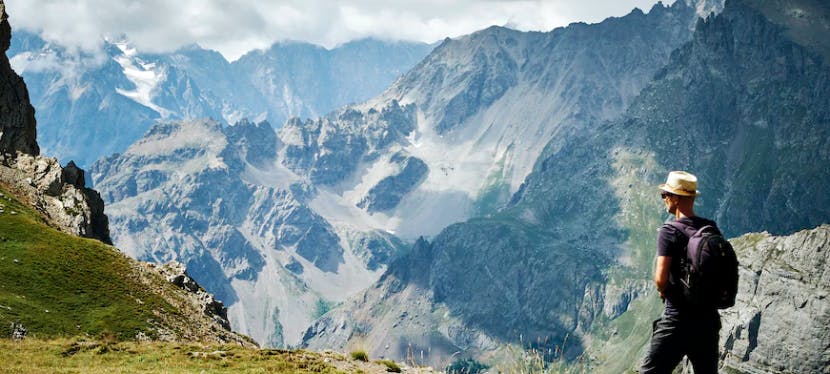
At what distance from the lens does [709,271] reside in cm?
1176

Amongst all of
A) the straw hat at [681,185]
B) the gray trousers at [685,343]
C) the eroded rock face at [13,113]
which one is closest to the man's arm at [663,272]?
the gray trousers at [685,343]

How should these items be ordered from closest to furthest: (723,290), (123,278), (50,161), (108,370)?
(723,290) < (108,370) < (123,278) < (50,161)

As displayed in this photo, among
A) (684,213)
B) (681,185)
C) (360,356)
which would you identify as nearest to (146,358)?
(360,356)

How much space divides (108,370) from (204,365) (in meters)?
3.75

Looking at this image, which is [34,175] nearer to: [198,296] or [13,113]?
[13,113]

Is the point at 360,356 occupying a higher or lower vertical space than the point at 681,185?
lower

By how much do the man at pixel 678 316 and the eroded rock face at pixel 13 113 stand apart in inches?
2670

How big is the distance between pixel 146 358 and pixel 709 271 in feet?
80.6

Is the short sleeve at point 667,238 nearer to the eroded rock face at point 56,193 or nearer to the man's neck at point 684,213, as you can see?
the man's neck at point 684,213

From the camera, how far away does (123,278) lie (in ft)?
145

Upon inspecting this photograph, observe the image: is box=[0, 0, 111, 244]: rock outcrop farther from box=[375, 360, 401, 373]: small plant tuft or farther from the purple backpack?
the purple backpack

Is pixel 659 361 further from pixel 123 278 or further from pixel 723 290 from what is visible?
pixel 123 278

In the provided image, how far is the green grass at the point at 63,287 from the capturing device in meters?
35.7

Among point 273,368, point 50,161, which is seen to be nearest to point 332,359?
point 273,368
